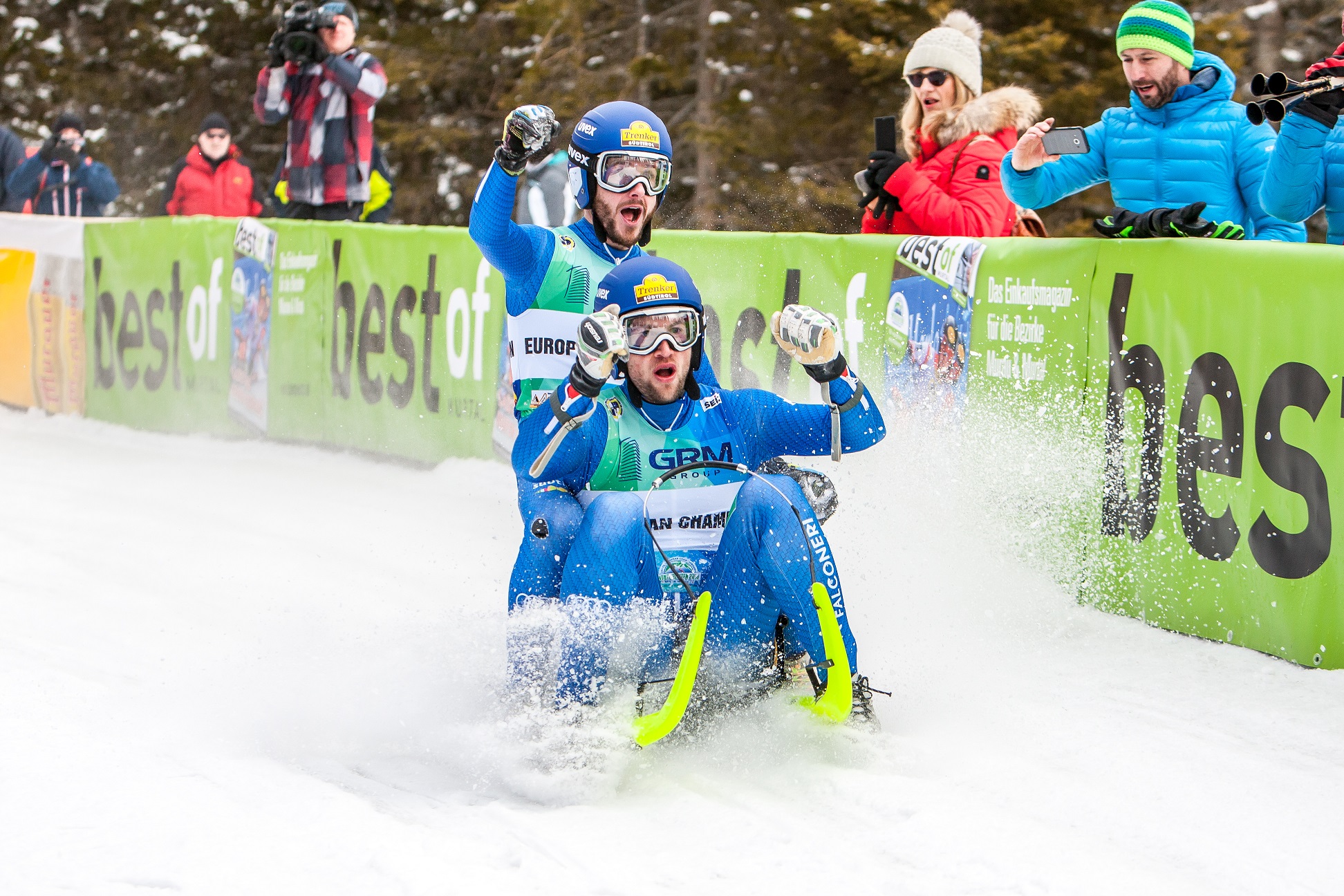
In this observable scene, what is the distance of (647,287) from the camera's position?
4102 mm

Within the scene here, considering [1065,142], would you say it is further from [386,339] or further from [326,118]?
[326,118]

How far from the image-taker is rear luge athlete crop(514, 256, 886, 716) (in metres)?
4.03

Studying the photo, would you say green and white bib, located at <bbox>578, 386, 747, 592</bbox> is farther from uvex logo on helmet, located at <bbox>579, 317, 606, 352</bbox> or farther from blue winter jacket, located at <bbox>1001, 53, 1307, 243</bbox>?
blue winter jacket, located at <bbox>1001, 53, 1307, 243</bbox>

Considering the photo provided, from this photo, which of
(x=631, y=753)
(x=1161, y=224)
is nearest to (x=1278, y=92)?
(x=1161, y=224)

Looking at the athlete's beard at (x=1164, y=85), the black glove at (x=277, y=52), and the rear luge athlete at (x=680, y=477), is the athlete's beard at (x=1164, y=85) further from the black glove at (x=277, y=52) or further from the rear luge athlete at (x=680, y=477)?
the black glove at (x=277, y=52)

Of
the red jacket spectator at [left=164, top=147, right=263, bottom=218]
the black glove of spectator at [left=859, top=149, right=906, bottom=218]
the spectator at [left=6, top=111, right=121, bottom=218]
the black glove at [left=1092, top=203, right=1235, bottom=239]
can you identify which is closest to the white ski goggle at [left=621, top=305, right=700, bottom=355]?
the black glove at [left=1092, top=203, right=1235, bottom=239]

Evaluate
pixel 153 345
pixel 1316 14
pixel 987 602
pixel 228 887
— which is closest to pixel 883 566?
pixel 987 602

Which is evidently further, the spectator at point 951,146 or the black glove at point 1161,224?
the spectator at point 951,146

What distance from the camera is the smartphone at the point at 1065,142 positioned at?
238 inches

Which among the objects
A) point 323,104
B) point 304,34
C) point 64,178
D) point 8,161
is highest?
point 304,34

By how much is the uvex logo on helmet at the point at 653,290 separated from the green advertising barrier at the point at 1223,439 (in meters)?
2.06

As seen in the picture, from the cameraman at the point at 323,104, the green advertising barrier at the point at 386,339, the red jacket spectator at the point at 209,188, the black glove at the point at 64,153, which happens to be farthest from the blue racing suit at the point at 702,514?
the black glove at the point at 64,153

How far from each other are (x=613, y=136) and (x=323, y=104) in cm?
601

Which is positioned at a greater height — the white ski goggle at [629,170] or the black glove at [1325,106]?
the black glove at [1325,106]
